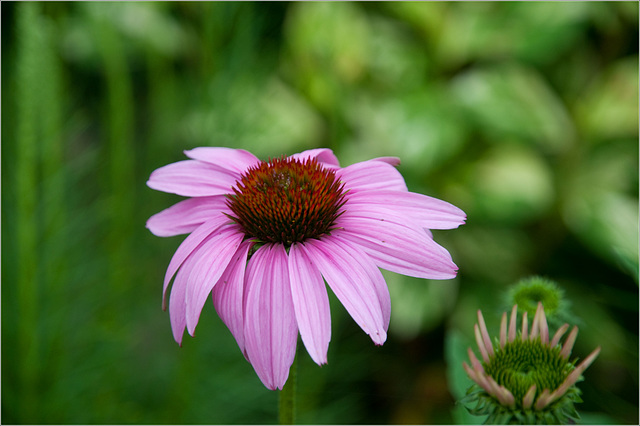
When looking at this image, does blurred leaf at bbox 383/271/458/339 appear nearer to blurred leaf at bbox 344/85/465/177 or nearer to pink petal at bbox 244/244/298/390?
blurred leaf at bbox 344/85/465/177

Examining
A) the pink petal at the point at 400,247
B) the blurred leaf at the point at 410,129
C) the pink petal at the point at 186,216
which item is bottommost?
the pink petal at the point at 400,247

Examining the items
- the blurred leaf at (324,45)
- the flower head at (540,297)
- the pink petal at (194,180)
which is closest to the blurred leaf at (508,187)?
the blurred leaf at (324,45)

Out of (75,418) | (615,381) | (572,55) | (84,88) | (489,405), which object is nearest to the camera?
(489,405)

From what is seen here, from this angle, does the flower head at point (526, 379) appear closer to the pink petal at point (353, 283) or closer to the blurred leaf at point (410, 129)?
the pink petal at point (353, 283)

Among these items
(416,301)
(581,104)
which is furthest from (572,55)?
(416,301)

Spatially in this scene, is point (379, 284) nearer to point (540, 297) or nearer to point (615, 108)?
point (540, 297)

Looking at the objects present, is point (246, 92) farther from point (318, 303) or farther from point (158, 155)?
point (318, 303)

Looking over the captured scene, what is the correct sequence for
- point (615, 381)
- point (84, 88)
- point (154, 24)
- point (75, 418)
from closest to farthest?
1. point (75, 418)
2. point (154, 24)
3. point (615, 381)
4. point (84, 88)
